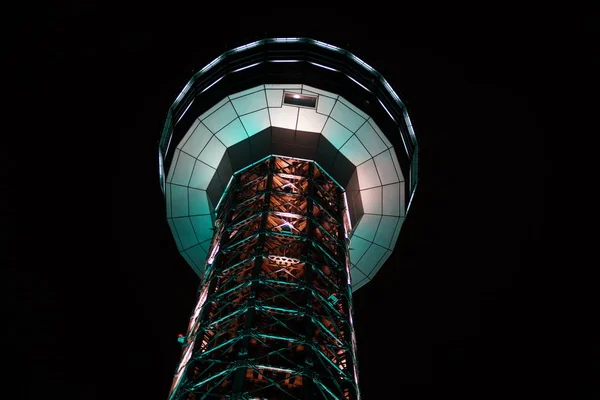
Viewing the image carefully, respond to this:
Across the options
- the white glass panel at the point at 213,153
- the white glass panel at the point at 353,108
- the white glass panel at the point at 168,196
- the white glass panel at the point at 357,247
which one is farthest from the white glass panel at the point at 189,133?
the white glass panel at the point at 357,247

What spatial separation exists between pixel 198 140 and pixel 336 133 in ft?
25.1

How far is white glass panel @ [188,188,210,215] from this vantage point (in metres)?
33.7

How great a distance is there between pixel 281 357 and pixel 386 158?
550 inches

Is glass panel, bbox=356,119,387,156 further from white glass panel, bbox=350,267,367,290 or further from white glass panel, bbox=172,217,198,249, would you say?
white glass panel, bbox=172,217,198,249

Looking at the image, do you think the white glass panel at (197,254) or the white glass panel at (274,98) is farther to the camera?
the white glass panel at (197,254)

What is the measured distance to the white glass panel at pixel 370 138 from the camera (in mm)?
32938

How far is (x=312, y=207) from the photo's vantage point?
3102cm

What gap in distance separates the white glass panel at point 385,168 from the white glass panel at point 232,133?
24.9ft

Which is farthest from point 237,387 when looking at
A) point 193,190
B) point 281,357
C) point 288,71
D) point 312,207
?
point 288,71

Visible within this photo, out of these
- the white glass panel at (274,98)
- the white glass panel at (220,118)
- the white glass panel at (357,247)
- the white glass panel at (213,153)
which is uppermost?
the white glass panel at (274,98)

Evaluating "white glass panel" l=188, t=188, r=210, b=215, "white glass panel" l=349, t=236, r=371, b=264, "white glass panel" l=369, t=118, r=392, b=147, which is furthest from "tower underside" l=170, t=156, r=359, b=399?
"white glass panel" l=369, t=118, r=392, b=147

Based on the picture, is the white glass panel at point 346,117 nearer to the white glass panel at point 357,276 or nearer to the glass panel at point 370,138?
the glass panel at point 370,138

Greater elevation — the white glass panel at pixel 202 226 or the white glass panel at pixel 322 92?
the white glass panel at pixel 322 92

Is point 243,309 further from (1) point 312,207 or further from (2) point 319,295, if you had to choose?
(1) point 312,207
